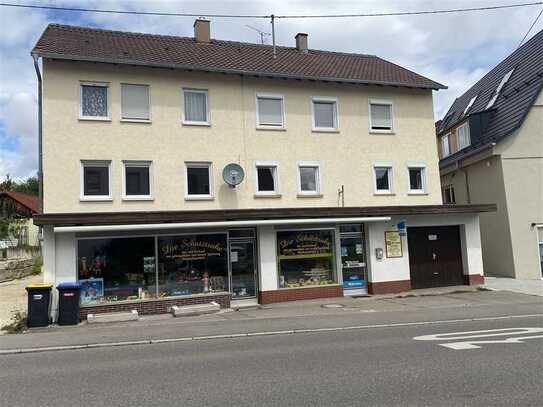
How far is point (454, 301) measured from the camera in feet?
55.4

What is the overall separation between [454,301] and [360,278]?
407 cm

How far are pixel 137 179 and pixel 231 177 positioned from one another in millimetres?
3216

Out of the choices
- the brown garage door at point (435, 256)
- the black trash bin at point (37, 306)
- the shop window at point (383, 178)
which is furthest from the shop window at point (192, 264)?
the brown garage door at point (435, 256)

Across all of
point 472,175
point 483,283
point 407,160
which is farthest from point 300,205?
point 472,175

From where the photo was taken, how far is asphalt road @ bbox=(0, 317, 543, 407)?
20.3 feet

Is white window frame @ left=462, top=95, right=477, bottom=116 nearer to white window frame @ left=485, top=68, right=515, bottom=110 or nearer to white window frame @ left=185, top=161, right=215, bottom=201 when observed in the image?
white window frame @ left=485, top=68, right=515, bottom=110

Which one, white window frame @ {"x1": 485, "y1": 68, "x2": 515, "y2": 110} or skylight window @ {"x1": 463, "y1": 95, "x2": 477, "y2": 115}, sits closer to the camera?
white window frame @ {"x1": 485, "y1": 68, "x2": 515, "y2": 110}

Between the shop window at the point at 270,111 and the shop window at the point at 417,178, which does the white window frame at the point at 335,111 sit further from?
the shop window at the point at 417,178

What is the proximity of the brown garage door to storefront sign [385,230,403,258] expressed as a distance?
2.54 ft

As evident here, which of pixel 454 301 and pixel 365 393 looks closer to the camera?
pixel 365 393

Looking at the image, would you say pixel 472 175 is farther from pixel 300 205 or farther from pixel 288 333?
pixel 288 333

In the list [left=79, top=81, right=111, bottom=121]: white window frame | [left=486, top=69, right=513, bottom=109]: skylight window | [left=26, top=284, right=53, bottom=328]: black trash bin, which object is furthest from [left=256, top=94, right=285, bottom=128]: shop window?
[left=486, top=69, right=513, bottom=109]: skylight window

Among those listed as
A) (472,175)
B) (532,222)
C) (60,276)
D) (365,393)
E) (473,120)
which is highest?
(473,120)

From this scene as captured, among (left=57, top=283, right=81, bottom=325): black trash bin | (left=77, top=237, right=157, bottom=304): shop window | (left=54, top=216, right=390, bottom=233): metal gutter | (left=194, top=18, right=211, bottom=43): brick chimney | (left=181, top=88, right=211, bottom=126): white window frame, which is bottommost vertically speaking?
(left=57, top=283, right=81, bottom=325): black trash bin
